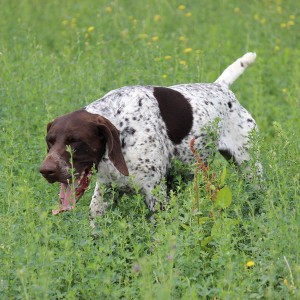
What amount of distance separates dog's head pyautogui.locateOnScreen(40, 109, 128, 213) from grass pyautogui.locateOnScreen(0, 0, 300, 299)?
252 millimetres

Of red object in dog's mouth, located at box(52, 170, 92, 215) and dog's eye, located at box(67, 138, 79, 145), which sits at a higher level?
dog's eye, located at box(67, 138, 79, 145)

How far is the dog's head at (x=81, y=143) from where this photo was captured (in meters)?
5.37

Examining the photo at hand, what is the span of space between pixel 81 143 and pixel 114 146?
0.20 meters

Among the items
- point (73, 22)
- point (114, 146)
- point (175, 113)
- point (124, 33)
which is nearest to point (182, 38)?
point (124, 33)

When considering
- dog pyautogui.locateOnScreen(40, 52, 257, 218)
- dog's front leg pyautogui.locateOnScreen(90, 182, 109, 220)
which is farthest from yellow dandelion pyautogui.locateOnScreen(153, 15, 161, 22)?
dog's front leg pyautogui.locateOnScreen(90, 182, 109, 220)

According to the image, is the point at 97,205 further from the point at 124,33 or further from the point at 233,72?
the point at 124,33

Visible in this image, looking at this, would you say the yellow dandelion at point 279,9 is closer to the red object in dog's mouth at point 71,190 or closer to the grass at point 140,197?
the grass at point 140,197

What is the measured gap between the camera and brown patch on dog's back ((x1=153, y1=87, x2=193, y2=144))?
5.96 meters

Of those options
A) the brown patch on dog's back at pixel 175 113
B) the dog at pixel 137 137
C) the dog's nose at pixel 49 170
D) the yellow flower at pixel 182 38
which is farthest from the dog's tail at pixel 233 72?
the yellow flower at pixel 182 38

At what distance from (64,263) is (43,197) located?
135 cm

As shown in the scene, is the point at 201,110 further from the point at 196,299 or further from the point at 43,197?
the point at 196,299

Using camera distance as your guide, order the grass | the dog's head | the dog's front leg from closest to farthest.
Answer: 1. the grass
2. the dog's head
3. the dog's front leg

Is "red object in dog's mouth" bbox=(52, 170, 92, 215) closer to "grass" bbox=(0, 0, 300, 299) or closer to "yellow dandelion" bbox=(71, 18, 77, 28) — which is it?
"grass" bbox=(0, 0, 300, 299)

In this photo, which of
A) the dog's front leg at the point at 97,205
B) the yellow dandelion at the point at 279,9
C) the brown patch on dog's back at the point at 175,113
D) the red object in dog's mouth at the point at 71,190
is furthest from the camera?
the yellow dandelion at the point at 279,9
